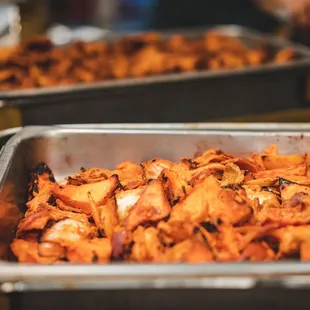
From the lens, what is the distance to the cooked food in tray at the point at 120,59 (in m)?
2.64

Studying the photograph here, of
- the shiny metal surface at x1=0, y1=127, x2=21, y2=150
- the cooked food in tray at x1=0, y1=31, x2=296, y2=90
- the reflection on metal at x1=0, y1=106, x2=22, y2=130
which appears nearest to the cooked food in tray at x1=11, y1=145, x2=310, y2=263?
the shiny metal surface at x1=0, y1=127, x2=21, y2=150

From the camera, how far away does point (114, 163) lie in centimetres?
178

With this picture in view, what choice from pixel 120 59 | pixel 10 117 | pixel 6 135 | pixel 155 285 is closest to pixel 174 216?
pixel 155 285

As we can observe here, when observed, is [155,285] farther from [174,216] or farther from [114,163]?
[114,163]

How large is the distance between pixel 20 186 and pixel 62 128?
0.27m

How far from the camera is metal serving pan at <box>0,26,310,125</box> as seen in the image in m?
2.35

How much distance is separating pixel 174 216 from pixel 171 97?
1346mm

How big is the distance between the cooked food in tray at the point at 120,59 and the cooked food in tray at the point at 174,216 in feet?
3.82

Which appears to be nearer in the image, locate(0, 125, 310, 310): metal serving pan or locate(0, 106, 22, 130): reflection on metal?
locate(0, 125, 310, 310): metal serving pan

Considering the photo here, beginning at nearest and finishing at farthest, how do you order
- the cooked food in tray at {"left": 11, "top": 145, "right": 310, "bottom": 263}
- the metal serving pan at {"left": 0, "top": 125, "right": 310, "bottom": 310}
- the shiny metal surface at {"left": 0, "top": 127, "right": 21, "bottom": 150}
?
the metal serving pan at {"left": 0, "top": 125, "right": 310, "bottom": 310}
the cooked food in tray at {"left": 11, "top": 145, "right": 310, "bottom": 263}
the shiny metal surface at {"left": 0, "top": 127, "right": 21, "bottom": 150}

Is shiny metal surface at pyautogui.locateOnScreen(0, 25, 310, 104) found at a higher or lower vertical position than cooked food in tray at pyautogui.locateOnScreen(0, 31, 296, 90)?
lower

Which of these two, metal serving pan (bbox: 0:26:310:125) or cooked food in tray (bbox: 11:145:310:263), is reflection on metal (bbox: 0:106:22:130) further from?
cooked food in tray (bbox: 11:145:310:263)

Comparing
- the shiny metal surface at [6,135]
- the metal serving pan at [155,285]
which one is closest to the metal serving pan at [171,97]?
the shiny metal surface at [6,135]

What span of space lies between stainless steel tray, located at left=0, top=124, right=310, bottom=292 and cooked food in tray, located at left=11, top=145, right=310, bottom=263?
79 mm
